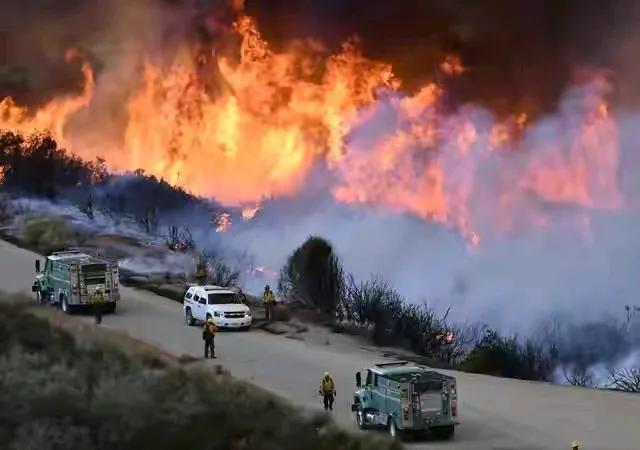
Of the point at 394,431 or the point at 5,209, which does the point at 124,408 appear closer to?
the point at 394,431

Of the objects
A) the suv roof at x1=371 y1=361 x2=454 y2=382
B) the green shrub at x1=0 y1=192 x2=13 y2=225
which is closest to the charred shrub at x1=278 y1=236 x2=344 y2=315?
the suv roof at x1=371 y1=361 x2=454 y2=382

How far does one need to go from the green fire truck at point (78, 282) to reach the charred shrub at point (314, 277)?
37.1ft

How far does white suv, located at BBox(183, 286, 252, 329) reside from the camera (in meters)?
39.6

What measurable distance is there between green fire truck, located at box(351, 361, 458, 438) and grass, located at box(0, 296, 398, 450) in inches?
82.9

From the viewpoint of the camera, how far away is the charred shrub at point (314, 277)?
162 feet

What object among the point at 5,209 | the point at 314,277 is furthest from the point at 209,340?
the point at 5,209

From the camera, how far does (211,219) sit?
6894cm

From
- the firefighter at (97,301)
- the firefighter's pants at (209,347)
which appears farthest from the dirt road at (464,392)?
the firefighter at (97,301)

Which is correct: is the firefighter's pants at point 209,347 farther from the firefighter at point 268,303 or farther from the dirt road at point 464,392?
the firefighter at point 268,303

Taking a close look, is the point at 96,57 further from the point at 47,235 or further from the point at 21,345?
the point at 21,345

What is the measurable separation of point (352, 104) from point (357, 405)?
1661 inches

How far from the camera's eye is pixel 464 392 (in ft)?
106

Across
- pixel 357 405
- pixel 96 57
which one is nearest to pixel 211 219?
pixel 96 57

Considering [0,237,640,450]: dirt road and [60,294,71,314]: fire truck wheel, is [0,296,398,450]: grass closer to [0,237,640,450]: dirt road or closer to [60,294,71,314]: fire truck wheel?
[0,237,640,450]: dirt road
